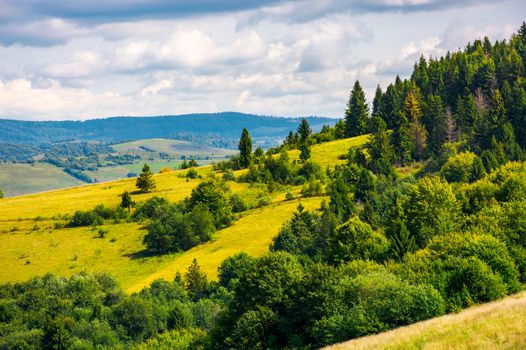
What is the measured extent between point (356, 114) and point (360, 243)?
110m

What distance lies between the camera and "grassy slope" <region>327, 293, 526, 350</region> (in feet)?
102

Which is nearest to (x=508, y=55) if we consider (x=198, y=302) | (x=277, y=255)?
(x=198, y=302)

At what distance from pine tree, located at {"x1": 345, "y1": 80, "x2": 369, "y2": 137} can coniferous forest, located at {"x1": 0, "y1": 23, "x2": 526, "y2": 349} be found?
1.38ft

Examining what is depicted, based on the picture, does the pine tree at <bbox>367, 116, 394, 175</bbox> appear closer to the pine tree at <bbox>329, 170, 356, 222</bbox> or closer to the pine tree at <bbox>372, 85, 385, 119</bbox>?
the pine tree at <bbox>329, 170, 356, 222</bbox>

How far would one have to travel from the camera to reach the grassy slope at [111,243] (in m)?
116

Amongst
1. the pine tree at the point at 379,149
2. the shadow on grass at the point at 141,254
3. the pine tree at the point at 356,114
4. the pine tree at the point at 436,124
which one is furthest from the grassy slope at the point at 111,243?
the pine tree at the point at 356,114

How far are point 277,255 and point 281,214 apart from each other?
61.7 m

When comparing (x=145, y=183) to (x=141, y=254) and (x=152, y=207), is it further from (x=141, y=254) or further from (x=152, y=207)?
(x=141, y=254)

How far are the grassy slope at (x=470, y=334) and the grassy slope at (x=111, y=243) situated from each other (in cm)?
7228

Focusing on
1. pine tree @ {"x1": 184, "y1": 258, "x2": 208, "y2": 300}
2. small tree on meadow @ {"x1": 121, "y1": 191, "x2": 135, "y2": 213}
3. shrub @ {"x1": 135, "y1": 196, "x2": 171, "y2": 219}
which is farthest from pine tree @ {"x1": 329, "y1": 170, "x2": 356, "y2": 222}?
small tree on meadow @ {"x1": 121, "y1": 191, "x2": 135, "y2": 213}

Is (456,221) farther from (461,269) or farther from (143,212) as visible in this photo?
(143,212)

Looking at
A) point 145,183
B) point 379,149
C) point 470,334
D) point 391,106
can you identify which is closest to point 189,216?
point 145,183

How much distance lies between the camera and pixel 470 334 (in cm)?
3362

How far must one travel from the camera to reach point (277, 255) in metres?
67.1
